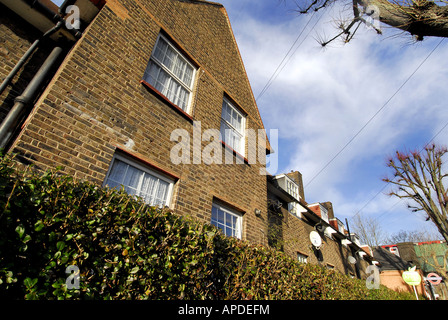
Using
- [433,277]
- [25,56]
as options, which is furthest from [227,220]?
[433,277]

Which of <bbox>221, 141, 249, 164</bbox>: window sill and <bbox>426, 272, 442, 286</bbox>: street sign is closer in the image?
<bbox>221, 141, 249, 164</bbox>: window sill

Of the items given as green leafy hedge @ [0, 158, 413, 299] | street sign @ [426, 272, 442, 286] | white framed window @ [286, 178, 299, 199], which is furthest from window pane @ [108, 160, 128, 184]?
street sign @ [426, 272, 442, 286]

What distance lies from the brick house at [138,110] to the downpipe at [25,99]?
4 centimetres

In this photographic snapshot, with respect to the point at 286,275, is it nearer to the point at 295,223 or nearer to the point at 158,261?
the point at 158,261

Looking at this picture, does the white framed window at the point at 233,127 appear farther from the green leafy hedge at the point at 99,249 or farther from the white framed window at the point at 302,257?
the white framed window at the point at 302,257

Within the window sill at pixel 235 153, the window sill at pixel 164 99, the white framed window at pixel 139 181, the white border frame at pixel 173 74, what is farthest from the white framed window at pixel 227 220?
the white border frame at pixel 173 74

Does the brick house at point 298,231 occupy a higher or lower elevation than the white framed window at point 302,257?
higher

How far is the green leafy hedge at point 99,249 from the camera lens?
1912mm

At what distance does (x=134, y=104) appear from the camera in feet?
15.3

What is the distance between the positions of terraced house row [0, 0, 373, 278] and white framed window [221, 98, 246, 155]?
5 centimetres

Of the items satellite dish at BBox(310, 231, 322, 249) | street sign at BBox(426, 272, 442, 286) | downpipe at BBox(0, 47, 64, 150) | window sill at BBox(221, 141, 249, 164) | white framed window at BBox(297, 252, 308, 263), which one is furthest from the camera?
street sign at BBox(426, 272, 442, 286)

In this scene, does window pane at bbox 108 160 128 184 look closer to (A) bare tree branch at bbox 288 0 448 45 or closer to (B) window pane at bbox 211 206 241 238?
(B) window pane at bbox 211 206 241 238

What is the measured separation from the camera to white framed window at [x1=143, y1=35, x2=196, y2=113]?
18.5 feet
